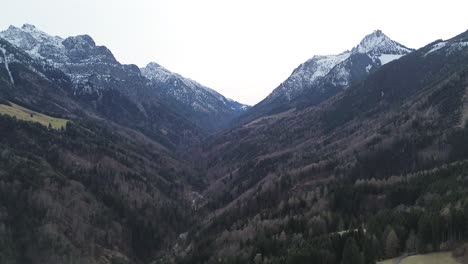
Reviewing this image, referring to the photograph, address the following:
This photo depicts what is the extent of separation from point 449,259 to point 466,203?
3460cm

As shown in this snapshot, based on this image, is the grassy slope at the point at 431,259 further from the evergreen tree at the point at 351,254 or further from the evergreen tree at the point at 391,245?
the evergreen tree at the point at 391,245

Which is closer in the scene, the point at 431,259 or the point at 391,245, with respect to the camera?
the point at 431,259

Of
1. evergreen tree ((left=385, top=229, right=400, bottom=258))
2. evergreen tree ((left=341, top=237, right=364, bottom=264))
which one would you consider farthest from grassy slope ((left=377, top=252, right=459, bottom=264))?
evergreen tree ((left=385, top=229, right=400, bottom=258))

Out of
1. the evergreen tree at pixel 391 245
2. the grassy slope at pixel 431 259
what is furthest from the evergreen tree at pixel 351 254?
the evergreen tree at pixel 391 245

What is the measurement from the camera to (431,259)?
113 metres

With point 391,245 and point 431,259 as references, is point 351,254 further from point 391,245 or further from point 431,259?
point 431,259

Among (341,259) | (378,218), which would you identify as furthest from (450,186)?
(341,259)

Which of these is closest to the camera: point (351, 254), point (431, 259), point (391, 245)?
point (431, 259)

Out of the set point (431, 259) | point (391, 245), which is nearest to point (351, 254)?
point (391, 245)

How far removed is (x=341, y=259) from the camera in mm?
129875

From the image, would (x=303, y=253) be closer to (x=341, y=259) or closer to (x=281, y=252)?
(x=341, y=259)

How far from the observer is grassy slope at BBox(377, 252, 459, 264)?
110m

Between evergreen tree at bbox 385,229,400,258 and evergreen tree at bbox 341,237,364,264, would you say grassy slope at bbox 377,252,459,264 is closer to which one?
evergreen tree at bbox 341,237,364,264

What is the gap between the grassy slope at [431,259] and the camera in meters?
110
